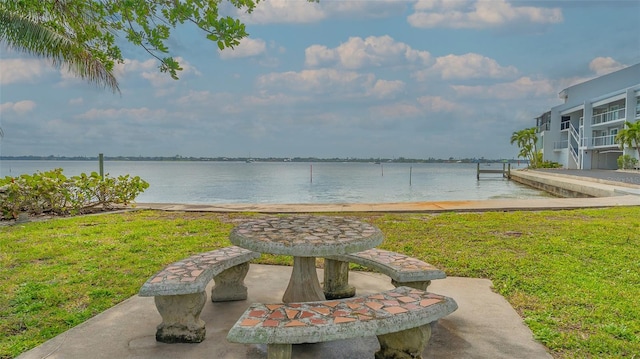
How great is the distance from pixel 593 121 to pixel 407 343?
45.2 meters

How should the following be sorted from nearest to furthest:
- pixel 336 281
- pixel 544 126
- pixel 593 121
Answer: pixel 336 281 < pixel 593 121 < pixel 544 126

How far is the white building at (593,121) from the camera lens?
35062 mm

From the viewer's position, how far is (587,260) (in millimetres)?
5695

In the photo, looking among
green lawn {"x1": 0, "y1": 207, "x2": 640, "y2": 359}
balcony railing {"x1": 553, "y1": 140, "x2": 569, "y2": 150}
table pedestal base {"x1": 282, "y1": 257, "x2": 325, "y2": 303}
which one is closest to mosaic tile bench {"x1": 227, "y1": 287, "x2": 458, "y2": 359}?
table pedestal base {"x1": 282, "y1": 257, "x2": 325, "y2": 303}

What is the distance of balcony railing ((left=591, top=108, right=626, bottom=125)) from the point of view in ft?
115

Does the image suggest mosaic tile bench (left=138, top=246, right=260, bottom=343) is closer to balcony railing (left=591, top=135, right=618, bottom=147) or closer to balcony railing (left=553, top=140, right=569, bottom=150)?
balcony railing (left=591, top=135, right=618, bottom=147)

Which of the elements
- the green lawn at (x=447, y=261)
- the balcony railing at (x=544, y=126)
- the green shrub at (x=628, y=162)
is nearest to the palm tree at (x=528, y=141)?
the balcony railing at (x=544, y=126)

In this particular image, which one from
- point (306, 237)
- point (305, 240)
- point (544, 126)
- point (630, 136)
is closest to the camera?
point (305, 240)

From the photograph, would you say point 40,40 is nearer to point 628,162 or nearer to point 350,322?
point 350,322

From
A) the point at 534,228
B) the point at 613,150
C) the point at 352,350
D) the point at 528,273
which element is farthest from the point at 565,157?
the point at 352,350

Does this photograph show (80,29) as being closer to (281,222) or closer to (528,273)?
(281,222)

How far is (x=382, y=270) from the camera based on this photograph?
4.03m

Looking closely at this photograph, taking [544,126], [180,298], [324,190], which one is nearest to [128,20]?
[180,298]

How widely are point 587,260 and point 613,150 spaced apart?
39.5 metres
